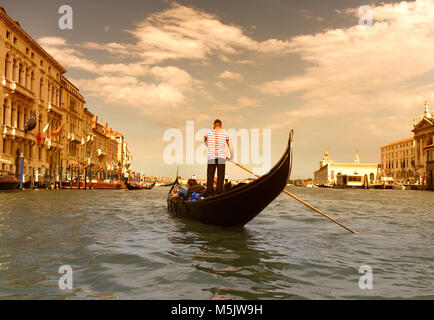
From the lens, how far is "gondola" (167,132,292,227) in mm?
5301

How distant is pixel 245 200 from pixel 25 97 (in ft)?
87.3

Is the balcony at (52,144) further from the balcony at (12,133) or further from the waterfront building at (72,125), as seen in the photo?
the balcony at (12,133)

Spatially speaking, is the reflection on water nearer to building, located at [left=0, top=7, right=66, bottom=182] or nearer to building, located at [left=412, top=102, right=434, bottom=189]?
building, located at [left=0, top=7, right=66, bottom=182]

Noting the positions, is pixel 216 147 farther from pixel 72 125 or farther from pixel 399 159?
pixel 399 159

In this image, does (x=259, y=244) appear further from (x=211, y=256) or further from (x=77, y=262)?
(x=77, y=262)

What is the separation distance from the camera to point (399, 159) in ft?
263

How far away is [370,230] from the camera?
7332 mm

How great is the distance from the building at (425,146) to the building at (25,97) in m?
45.8

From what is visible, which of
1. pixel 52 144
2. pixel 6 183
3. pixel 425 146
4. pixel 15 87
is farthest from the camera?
pixel 425 146

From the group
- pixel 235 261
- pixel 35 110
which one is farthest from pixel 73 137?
pixel 235 261

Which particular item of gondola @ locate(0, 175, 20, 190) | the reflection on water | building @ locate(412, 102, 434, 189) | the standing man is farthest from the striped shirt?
building @ locate(412, 102, 434, 189)

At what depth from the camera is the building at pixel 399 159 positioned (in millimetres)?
72650
